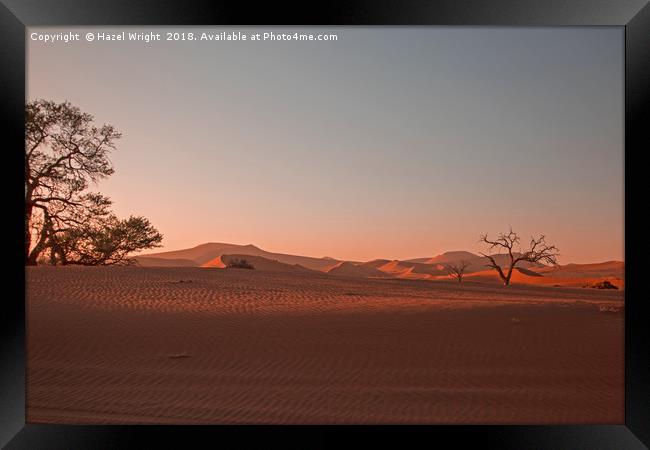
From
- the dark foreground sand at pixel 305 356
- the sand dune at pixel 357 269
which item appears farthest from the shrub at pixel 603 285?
the sand dune at pixel 357 269

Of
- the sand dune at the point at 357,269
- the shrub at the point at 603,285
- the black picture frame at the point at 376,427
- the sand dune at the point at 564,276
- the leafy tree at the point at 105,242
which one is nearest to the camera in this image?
the black picture frame at the point at 376,427

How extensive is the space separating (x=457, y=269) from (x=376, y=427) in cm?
2238

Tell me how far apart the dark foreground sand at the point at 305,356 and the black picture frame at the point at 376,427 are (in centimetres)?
96

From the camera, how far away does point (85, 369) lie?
26.0 feet

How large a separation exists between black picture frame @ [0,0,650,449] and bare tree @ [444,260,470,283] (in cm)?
2061

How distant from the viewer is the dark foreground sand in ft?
21.9

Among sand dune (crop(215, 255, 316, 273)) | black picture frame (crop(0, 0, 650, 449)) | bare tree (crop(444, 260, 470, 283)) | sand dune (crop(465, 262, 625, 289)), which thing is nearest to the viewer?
black picture frame (crop(0, 0, 650, 449))

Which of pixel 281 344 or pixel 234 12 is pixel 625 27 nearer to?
pixel 234 12

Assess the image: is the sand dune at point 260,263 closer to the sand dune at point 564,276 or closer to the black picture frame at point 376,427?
the sand dune at point 564,276

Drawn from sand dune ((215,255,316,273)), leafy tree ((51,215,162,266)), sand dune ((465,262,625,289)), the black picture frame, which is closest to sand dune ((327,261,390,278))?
sand dune ((215,255,316,273))

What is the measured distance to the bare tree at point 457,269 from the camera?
26.1 meters

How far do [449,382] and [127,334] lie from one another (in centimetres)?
650

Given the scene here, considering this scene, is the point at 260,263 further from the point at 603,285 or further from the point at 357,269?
the point at 603,285

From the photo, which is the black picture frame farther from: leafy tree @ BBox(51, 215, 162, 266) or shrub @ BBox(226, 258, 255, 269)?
shrub @ BBox(226, 258, 255, 269)
